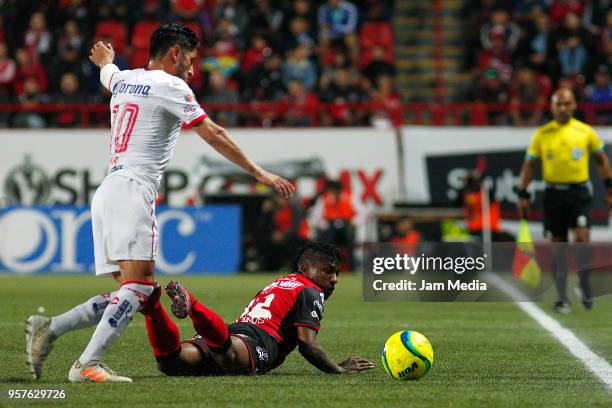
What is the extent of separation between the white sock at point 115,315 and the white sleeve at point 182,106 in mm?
924

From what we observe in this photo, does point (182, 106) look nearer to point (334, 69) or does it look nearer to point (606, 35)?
point (334, 69)

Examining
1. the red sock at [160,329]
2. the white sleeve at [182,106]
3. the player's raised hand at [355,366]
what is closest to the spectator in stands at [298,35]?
the player's raised hand at [355,366]

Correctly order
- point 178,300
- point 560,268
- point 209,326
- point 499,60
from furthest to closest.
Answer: point 499,60 < point 560,268 < point 209,326 < point 178,300

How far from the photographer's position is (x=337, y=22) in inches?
920

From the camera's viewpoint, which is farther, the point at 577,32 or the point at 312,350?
the point at 577,32

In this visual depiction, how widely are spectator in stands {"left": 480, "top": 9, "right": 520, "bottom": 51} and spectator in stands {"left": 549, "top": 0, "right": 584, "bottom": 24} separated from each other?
85 cm

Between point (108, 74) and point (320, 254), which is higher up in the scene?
point (108, 74)

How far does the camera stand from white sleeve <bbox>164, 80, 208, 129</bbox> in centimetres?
685

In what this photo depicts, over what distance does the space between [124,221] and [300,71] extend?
15846mm

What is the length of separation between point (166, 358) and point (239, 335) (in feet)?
1.45

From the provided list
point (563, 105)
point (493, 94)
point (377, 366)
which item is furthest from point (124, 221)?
point (493, 94)

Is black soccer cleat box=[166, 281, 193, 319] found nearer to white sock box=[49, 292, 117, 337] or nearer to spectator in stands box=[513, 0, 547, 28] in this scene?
white sock box=[49, 292, 117, 337]

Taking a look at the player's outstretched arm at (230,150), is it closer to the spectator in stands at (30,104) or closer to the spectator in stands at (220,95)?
the spectator in stands at (220,95)

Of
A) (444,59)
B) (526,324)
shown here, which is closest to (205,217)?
(444,59)
